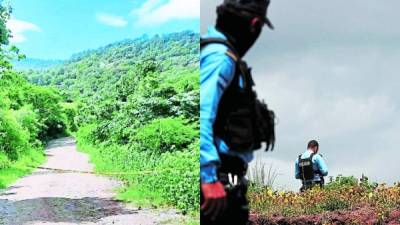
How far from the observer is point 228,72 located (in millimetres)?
1633

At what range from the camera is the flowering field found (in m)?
5.46

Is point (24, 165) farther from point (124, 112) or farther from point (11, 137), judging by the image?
point (124, 112)

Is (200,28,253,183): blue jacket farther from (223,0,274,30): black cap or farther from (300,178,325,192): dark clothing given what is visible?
(300,178,325,192): dark clothing

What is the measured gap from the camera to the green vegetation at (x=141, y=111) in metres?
4.98

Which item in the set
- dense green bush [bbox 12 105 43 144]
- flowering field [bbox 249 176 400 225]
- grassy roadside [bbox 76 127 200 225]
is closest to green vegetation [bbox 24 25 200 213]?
grassy roadside [bbox 76 127 200 225]

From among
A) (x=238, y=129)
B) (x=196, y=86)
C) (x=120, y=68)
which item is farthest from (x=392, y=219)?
(x=238, y=129)

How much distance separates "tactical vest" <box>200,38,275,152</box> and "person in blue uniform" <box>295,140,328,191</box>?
14.0 ft

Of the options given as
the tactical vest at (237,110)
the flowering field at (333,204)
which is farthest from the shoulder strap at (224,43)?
the flowering field at (333,204)

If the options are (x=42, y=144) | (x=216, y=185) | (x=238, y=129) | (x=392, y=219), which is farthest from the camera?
(x=392, y=219)

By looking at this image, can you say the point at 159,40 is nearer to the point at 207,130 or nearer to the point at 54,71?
the point at 54,71

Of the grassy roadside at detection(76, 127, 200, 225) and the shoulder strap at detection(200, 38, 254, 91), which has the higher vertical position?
the shoulder strap at detection(200, 38, 254, 91)

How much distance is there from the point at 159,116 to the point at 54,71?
73cm

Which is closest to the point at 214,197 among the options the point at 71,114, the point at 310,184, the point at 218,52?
the point at 218,52

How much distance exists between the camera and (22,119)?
4887 millimetres
